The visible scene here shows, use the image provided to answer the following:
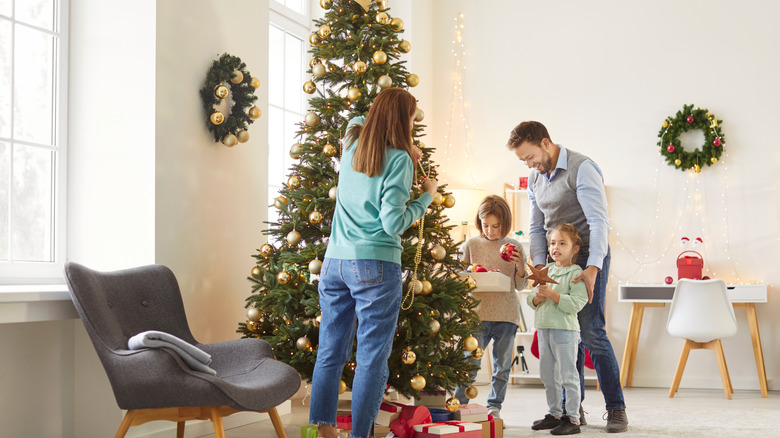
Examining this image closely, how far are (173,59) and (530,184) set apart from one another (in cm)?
173

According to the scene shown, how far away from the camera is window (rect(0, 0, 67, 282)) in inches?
122

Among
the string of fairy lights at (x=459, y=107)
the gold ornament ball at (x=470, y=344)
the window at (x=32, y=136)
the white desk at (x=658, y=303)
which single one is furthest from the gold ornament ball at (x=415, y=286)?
the string of fairy lights at (x=459, y=107)

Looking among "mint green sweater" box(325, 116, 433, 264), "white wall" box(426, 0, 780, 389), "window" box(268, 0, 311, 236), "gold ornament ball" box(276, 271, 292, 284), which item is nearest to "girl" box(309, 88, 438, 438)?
"mint green sweater" box(325, 116, 433, 264)

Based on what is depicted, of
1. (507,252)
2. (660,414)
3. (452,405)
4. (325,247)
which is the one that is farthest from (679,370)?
(325,247)

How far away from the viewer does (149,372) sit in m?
2.40

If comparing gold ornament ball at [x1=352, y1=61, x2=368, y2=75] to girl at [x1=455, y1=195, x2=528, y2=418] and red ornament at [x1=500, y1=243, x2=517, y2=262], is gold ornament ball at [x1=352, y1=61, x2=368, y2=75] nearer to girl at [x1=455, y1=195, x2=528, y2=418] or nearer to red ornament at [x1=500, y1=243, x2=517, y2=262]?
girl at [x1=455, y1=195, x2=528, y2=418]

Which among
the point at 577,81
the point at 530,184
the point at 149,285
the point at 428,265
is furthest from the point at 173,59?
the point at 577,81

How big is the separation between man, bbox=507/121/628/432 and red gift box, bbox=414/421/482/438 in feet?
2.45

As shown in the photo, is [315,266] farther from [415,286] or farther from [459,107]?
[459,107]

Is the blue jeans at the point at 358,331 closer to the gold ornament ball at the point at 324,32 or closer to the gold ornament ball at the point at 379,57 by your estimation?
the gold ornament ball at the point at 379,57

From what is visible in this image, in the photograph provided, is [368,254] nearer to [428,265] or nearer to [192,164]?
[428,265]

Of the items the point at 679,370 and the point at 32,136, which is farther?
the point at 679,370

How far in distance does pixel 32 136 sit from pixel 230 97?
907 millimetres

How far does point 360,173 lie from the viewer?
2.62m
